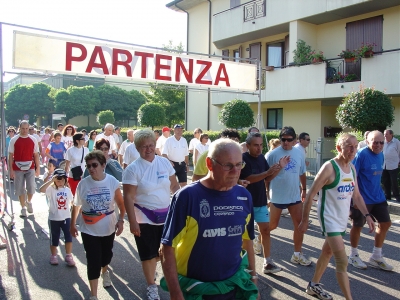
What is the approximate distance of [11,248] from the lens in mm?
6074

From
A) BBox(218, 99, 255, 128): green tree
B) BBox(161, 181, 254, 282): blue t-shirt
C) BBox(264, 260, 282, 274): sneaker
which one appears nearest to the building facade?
BBox(218, 99, 255, 128): green tree

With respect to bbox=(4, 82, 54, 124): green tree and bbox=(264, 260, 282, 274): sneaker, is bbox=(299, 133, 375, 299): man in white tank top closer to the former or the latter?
bbox=(264, 260, 282, 274): sneaker

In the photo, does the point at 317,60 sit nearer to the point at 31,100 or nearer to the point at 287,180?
the point at 287,180

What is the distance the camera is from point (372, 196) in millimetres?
5273

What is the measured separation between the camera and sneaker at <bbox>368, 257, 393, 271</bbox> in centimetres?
515

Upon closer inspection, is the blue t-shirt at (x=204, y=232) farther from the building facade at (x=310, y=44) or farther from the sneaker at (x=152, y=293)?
the building facade at (x=310, y=44)

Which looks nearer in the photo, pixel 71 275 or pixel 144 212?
pixel 144 212

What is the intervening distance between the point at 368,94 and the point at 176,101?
2464 centimetres

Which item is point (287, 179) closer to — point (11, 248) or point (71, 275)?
point (71, 275)

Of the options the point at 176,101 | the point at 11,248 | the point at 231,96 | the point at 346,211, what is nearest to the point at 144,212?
the point at 346,211

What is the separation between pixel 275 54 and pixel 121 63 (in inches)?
519

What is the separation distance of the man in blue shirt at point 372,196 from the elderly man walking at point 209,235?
336cm

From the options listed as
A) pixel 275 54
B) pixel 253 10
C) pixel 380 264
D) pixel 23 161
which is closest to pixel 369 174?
pixel 380 264

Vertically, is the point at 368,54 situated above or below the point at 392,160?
above
